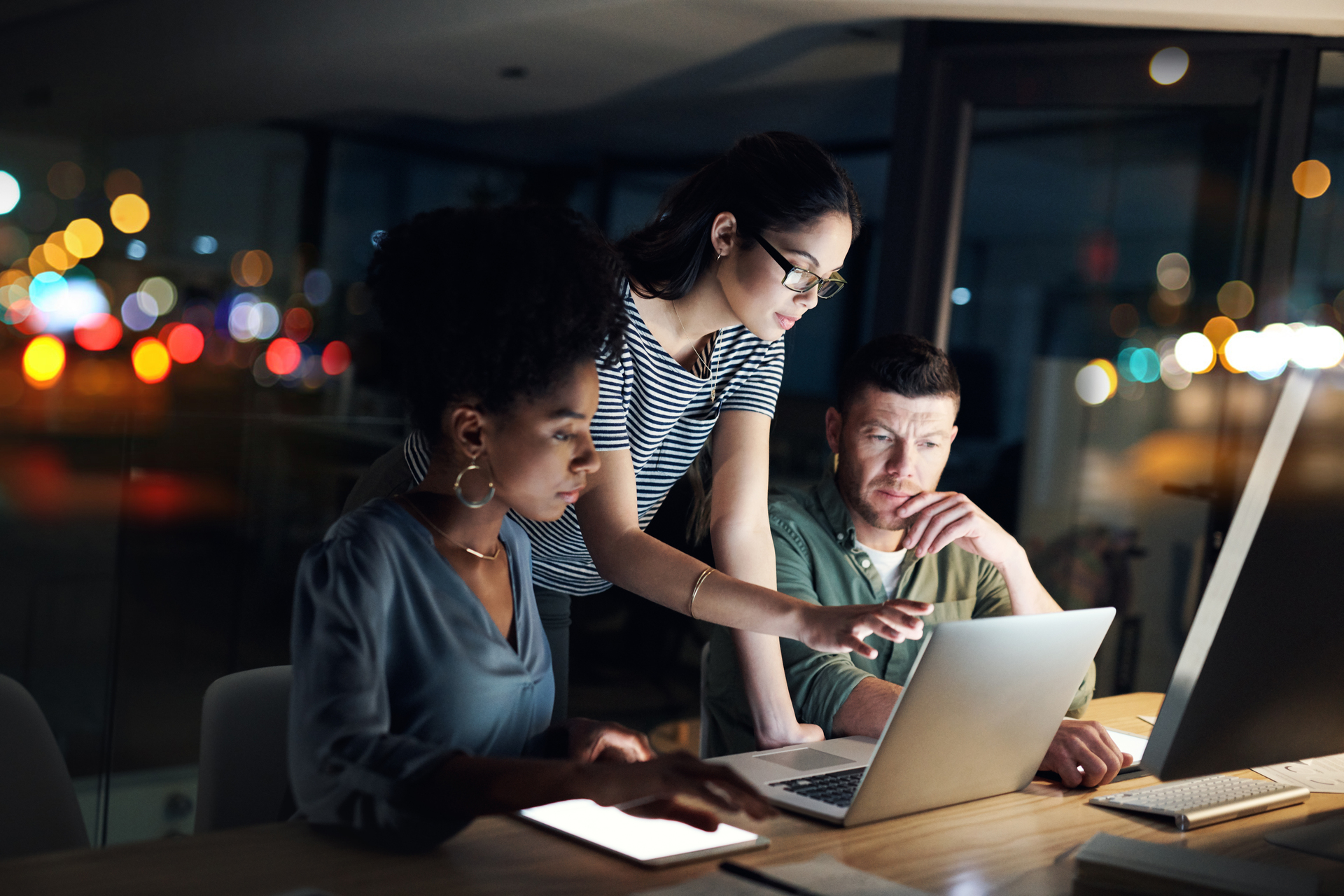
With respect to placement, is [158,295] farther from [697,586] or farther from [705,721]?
[697,586]

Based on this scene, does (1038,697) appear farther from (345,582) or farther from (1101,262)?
(1101,262)

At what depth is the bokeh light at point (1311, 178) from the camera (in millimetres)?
3066

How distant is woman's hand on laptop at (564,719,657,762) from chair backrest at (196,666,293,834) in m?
0.36

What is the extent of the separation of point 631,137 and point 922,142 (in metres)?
3.43

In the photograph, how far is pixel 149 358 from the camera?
6.57 metres

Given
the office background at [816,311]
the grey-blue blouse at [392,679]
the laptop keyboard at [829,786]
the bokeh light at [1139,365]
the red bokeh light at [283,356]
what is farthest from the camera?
the red bokeh light at [283,356]

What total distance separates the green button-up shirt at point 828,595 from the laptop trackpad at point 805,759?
19 cm

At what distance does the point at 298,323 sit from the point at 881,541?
18.2ft

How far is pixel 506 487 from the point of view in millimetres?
1145

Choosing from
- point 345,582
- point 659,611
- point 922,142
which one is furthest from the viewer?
point 659,611

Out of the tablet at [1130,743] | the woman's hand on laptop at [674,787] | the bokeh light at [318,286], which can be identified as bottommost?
the tablet at [1130,743]

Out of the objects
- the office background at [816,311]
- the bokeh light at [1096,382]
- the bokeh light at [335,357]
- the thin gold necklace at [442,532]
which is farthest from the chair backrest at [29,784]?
the bokeh light at [335,357]

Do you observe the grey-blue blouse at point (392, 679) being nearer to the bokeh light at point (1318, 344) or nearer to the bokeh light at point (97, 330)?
the bokeh light at point (1318, 344)

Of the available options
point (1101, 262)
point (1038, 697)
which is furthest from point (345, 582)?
point (1101, 262)
